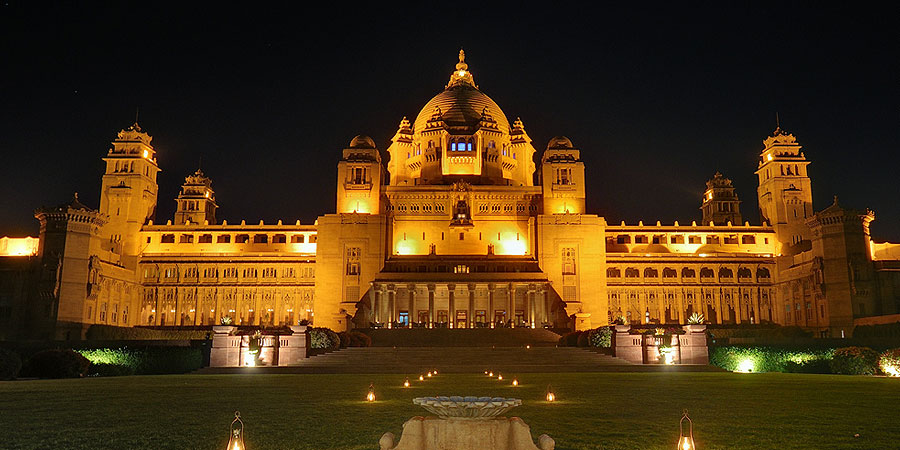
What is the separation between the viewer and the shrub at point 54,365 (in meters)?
34.0

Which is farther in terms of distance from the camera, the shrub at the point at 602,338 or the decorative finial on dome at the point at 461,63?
the decorative finial on dome at the point at 461,63

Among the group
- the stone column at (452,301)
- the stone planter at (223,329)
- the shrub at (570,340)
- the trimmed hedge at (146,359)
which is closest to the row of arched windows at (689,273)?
the stone column at (452,301)

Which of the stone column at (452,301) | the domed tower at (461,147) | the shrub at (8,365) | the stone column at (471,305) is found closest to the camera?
the shrub at (8,365)

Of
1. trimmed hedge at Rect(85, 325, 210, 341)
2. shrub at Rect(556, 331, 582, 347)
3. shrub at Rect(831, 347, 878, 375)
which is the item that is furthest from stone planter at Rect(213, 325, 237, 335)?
trimmed hedge at Rect(85, 325, 210, 341)

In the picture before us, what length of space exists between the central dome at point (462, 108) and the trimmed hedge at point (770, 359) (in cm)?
6260

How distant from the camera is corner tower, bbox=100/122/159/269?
9306 cm

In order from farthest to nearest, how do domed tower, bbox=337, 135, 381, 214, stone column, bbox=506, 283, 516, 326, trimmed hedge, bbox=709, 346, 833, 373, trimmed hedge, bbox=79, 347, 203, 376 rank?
domed tower, bbox=337, 135, 381, 214 → stone column, bbox=506, 283, 516, 326 → trimmed hedge, bbox=709, 346, 833, 373 → trimmed hedge, bbox=79, 347, 203, 376

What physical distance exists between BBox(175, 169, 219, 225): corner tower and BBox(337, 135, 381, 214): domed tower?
3344 cm

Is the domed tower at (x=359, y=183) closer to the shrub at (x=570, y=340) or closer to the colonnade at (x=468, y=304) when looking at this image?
the colonnade at (x=468, y=304)

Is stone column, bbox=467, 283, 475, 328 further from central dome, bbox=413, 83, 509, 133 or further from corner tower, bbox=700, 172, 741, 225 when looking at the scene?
corner tower, bbox=700, 172, 741, 225

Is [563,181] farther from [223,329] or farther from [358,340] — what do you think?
[223,329]

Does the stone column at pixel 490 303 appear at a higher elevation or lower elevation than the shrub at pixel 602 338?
higher

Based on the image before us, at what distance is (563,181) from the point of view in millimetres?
91062

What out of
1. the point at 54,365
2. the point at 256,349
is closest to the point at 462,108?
the point at 256,349
